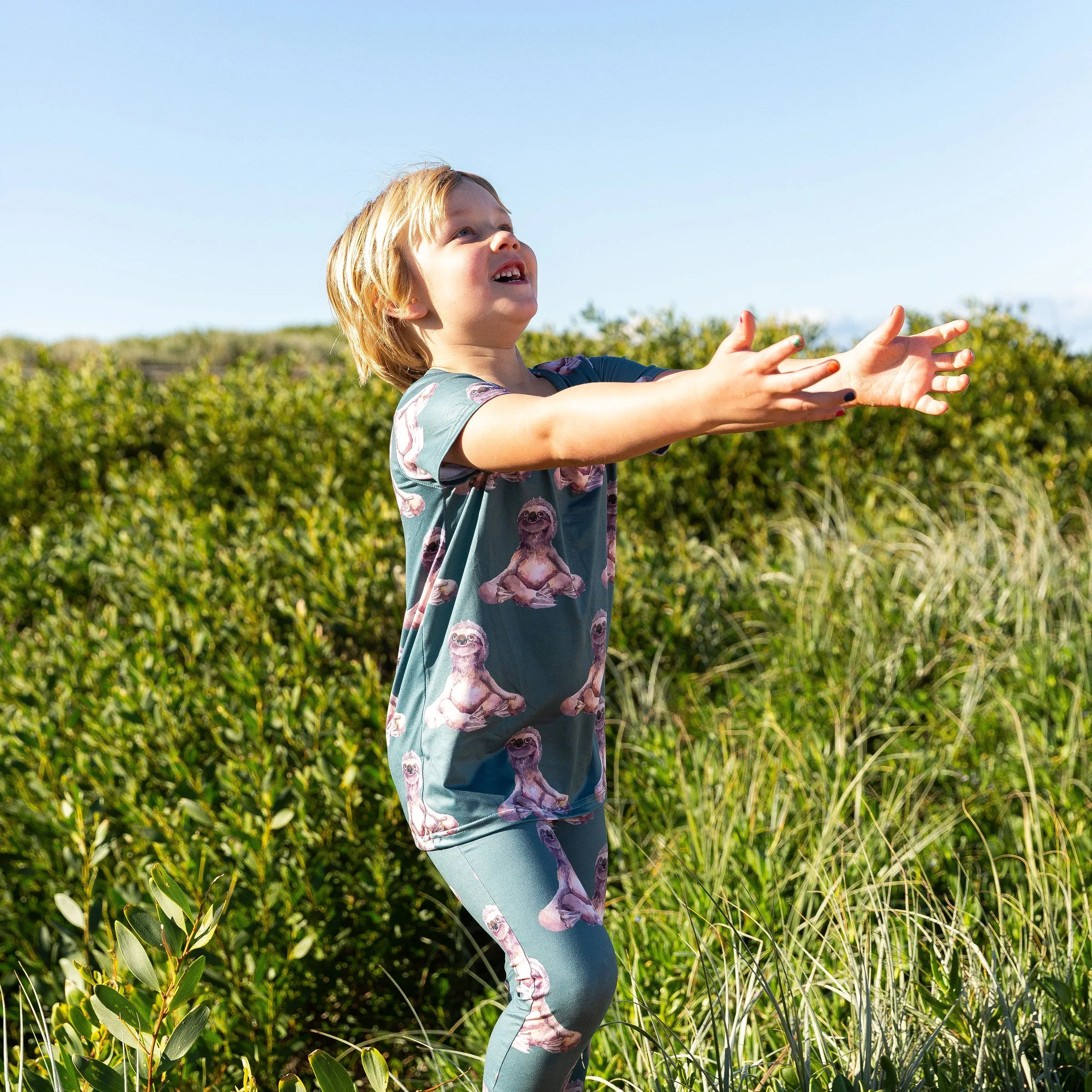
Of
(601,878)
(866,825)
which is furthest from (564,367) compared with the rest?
(866,825)

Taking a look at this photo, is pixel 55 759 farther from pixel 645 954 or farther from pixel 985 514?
pixel 985 514

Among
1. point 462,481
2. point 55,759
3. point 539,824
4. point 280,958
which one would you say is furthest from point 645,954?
point 55,759

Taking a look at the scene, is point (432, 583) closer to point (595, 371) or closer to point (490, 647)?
point (490, 647)

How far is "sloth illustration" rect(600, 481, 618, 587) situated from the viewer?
217cm

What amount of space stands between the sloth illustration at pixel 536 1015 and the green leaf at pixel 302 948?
106cm

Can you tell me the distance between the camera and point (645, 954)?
9.02ft

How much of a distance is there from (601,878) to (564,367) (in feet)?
3.47

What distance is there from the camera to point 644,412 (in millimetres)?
1395

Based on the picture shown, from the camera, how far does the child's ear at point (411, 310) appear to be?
78.3 inches

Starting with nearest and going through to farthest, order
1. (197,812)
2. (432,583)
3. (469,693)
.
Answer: (469,693) → (432,583) → (197,812)

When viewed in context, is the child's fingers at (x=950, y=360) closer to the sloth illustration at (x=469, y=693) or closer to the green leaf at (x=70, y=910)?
the sloth illustration at (x=469, y=693)

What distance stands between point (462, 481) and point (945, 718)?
2662mm

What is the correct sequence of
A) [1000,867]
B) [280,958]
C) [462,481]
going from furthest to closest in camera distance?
[1000,867]
[280,958]
[462,481]

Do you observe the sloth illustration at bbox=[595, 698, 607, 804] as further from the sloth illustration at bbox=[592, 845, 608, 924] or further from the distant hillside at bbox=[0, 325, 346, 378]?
the distant hillside at bbox=[0, 325, 346, 378]
